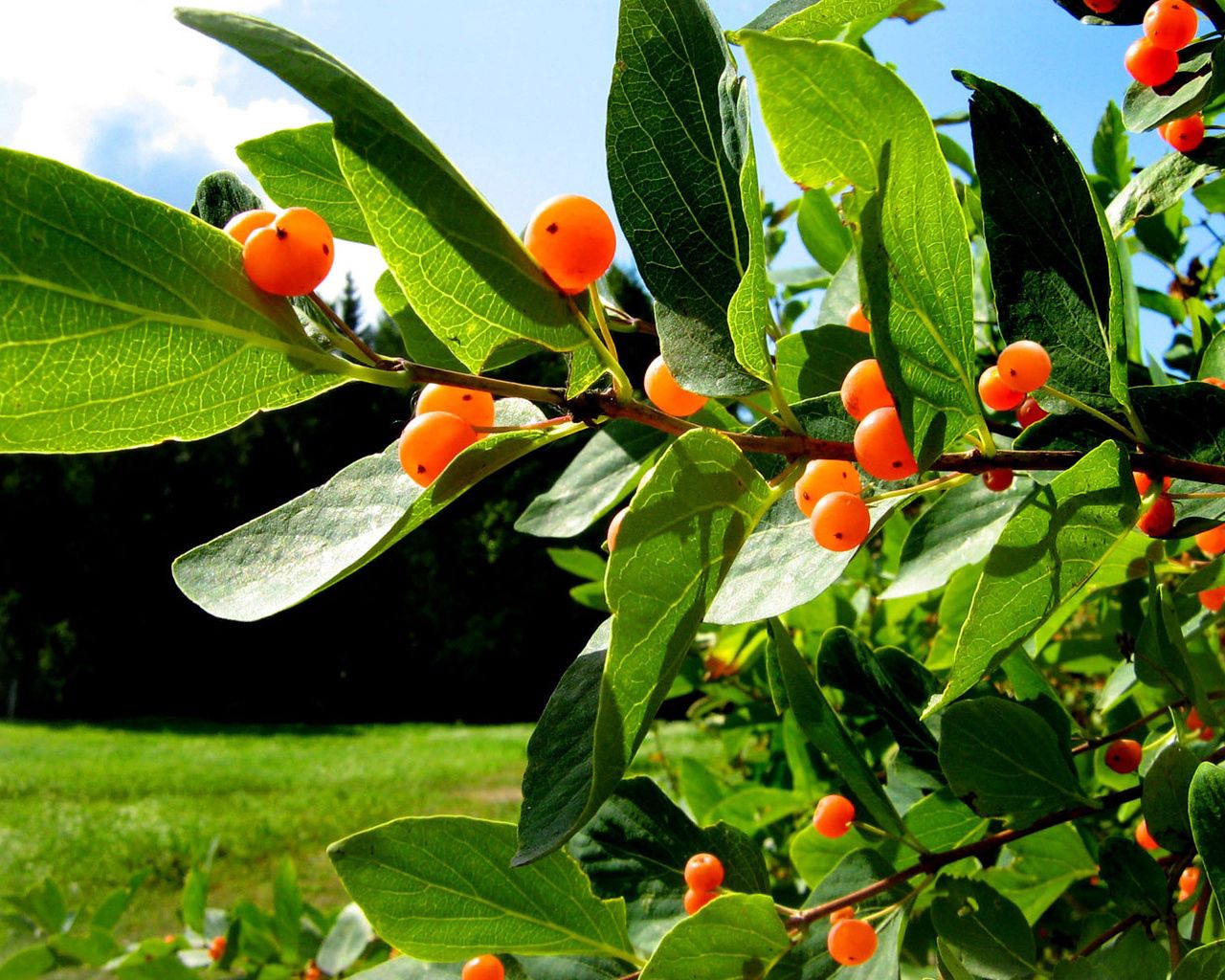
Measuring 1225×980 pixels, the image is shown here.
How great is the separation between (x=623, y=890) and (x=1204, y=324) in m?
1.16

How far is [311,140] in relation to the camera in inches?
31.4

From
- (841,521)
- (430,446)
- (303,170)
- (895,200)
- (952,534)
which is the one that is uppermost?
(303,170)

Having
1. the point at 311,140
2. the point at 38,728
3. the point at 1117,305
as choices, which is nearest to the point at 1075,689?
the point at 1117,305

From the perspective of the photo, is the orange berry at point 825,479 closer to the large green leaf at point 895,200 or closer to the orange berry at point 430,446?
the large green leaf at point 895,200

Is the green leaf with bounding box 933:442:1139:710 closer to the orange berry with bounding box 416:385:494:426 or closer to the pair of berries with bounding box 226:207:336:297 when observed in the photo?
the orange berry with bounding box 416:385:494:426

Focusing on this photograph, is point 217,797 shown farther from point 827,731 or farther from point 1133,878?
point 1133,878

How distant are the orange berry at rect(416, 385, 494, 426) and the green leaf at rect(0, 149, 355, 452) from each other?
79 mm

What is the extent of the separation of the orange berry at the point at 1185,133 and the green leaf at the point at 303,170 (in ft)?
2.66

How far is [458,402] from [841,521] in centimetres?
30

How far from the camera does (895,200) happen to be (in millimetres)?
645

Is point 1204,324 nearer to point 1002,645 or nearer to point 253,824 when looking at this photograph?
point 1002,645

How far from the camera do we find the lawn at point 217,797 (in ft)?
30.0

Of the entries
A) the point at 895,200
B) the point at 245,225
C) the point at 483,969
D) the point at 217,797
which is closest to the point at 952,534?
the point at 895,200

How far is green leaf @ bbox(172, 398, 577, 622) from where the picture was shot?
69cm
